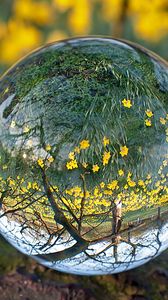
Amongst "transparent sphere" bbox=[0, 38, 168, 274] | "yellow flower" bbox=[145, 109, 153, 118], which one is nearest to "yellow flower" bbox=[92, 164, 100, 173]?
"transparent sphere" bbox=[0, 38, 168, 274]

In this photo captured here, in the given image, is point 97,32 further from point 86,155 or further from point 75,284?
point 86,155

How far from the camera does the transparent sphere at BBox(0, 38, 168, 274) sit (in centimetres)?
185

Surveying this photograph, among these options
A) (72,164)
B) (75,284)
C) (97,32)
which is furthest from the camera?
(97,32)

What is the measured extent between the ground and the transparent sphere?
0.86 ft

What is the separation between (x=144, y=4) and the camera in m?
3.43

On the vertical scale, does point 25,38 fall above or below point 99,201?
above

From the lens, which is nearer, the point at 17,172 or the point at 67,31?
the point at 17,172

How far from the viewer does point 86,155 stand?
1.84m

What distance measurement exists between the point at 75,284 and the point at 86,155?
0.73m

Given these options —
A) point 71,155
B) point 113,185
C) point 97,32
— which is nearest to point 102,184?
point 113,185

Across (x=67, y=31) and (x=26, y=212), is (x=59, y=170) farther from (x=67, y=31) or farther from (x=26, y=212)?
(x=67, y=31)

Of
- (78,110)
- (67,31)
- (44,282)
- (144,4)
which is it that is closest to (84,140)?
(78,110)

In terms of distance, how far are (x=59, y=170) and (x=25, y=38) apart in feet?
7.43

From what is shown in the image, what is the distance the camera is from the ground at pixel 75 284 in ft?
7.56
